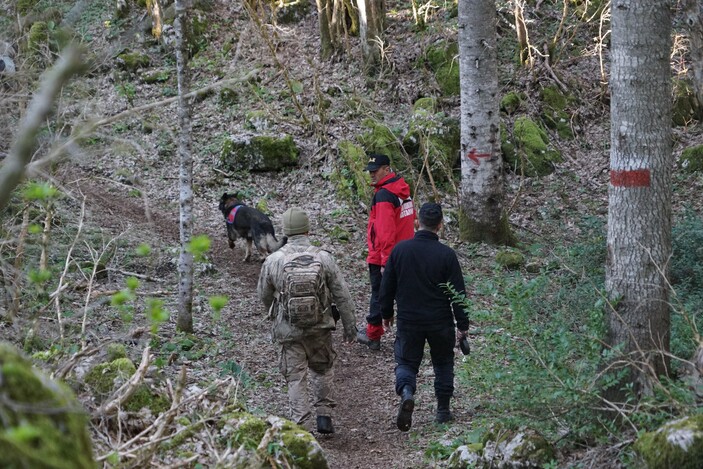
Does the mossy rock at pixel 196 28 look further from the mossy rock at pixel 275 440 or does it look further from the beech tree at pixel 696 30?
the mossy rock at pixel 275 440

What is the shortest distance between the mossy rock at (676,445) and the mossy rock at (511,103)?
1326 cm

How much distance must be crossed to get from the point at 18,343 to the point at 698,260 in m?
7.54

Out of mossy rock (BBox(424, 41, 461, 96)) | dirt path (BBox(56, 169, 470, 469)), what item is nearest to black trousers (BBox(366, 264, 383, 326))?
dirt path (BBox(56, 169, 470, 469))

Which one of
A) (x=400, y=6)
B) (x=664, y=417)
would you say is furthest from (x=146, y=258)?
(x=400, y=6)

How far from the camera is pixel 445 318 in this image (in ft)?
24.2

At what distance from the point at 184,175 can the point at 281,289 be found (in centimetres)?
239

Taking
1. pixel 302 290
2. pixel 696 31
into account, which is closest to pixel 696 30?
pixel 696 31

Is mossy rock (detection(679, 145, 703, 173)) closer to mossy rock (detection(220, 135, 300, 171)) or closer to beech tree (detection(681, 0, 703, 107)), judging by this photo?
beech tree (detection(681, 0, 703, 107))

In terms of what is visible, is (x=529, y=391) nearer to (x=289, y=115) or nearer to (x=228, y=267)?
(x=228, y=267)

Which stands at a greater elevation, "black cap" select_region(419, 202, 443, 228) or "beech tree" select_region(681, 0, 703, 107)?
"beech tree" select_region(681, 0, 703, 107)

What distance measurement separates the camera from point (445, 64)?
59.3 feet

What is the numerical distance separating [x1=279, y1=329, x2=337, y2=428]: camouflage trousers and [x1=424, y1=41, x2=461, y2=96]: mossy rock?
36.6 ft

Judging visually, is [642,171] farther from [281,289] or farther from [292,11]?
[292,11]

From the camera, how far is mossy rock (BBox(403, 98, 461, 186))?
15188 mm
